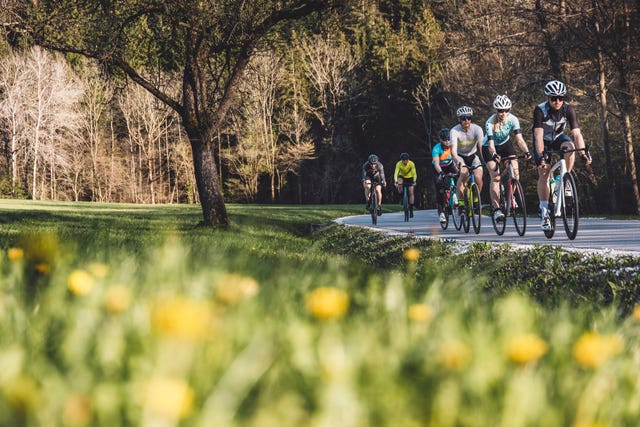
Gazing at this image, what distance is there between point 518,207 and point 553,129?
187 centimetres

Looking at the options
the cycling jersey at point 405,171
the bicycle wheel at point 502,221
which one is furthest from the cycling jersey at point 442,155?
the cycling jersey at point 405,171

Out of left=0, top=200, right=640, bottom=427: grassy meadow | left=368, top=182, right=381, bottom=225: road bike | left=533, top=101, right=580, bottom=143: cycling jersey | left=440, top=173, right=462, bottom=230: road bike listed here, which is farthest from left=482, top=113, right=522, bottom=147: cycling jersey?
left=0, top=200, right=640, bottom=427: grassy meadow

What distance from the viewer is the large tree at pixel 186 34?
50.2 ft

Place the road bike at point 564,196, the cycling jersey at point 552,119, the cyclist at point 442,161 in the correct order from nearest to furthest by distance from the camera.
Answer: the road bike at point 564,196 → the cycling jersey at point 552,119 → the cyclist at point 442,161

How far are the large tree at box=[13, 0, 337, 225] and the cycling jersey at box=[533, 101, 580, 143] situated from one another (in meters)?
7.81

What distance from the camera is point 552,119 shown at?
32.9ft

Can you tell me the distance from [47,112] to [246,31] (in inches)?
1538

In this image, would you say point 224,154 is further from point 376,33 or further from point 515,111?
point 515,111

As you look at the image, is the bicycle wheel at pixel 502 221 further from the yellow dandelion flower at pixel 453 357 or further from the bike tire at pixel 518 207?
the yellow dandelion flower at pixel 453 357

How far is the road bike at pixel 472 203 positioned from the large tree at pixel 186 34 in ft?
20.4

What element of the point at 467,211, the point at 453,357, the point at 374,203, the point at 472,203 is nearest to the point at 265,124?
the point at 374,203

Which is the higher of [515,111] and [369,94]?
[369,94]

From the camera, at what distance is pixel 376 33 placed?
57938 mm

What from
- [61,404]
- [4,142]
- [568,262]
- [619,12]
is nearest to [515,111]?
[619,12]
